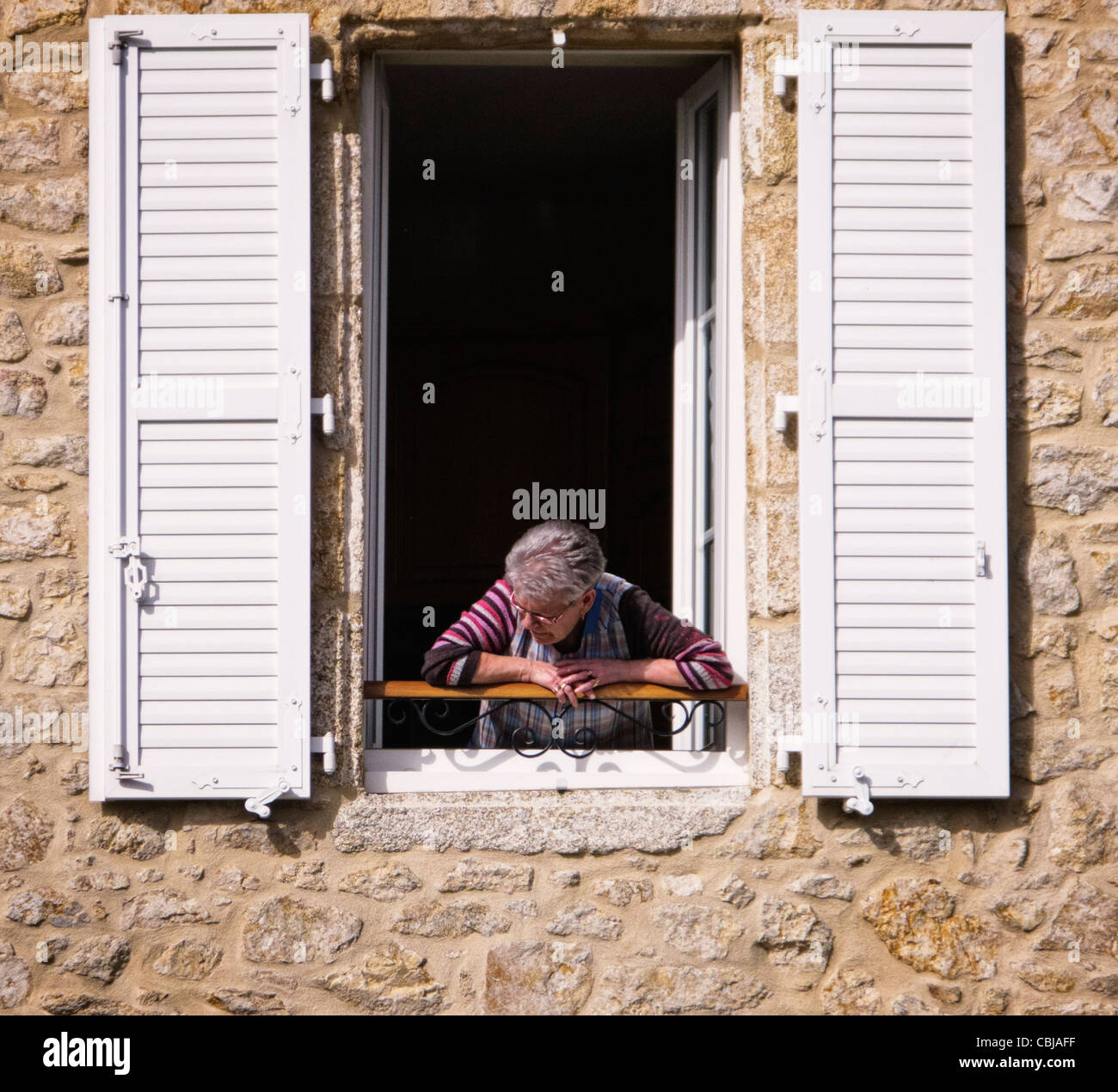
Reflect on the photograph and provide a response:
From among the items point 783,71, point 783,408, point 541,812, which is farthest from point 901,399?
point 541,812

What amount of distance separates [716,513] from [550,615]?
56 centimetres

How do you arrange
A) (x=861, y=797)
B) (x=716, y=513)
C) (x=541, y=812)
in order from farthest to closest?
(x=716, y=513), (x=541, y=812), (x=861, y=797)

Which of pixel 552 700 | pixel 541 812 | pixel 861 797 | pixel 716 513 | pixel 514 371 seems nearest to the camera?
pixel 861 797

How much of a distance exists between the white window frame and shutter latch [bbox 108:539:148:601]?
54 centimetres

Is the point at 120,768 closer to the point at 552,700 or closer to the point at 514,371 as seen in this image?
the point at 552,700

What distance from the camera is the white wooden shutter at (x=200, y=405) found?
114 inches

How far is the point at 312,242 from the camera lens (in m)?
2.98

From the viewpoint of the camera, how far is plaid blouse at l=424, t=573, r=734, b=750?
3.12 meters

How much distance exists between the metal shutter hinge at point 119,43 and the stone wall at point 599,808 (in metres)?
0.15

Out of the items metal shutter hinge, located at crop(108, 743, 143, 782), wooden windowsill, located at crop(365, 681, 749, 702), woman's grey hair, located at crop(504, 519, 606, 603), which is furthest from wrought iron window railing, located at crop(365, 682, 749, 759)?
metal shutter hinge, located at crop(108, 743, 143, 782)

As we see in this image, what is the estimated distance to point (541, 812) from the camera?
2.98 meters

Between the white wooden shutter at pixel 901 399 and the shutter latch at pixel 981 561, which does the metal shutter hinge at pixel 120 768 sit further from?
the shutter latch at pixel 981 561

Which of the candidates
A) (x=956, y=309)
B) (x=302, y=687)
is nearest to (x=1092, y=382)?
(x=956, y=309)

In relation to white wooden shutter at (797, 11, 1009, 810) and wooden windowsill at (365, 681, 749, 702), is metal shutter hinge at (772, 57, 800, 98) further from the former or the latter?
wooden windowsill at (365, 681, 749, 702)
